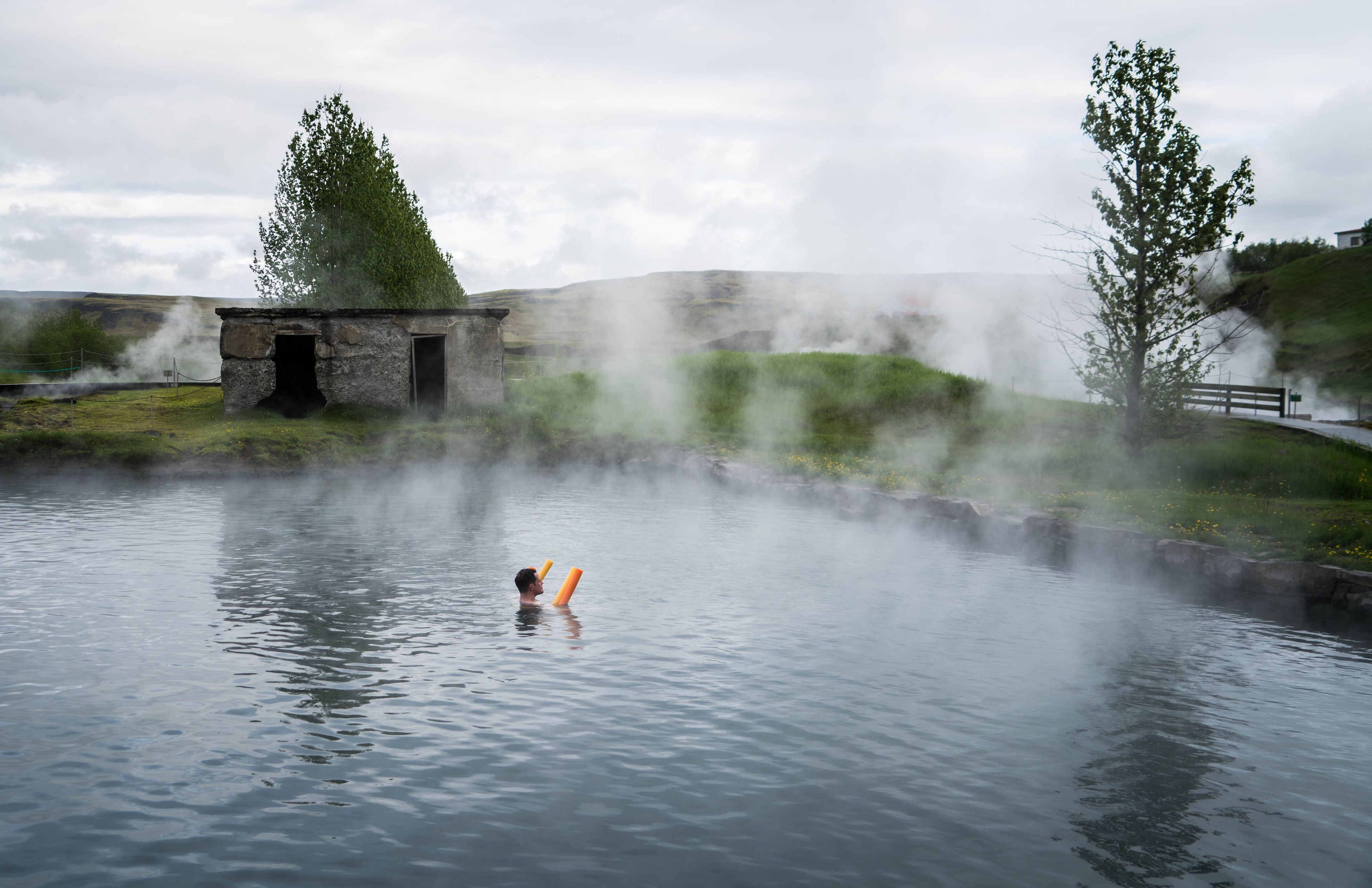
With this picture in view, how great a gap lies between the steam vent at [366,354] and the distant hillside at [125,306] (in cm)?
8648

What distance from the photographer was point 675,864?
5.82 m

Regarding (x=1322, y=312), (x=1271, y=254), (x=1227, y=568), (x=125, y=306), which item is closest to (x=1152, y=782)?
(x=1227, y=568)

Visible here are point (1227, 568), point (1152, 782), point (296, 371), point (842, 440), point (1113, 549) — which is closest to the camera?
point (1152, 782)

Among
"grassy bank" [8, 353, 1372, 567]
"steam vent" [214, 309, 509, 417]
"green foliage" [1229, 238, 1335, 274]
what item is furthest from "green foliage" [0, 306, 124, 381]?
"green foliage" [1229, 238, 1335, 274]

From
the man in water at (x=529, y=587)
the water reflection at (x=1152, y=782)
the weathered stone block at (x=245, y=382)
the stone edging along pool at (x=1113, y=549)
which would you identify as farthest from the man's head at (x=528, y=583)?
the weathered stone block at (x=245, y=382)

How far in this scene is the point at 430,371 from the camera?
111 ft

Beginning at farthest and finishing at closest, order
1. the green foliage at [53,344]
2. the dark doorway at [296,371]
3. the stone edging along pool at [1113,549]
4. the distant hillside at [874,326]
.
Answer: the green foliage at [53,344], the distant hillside at [874,326], the dark doorway at [296,371], the stone edging along pool at [1113,549]

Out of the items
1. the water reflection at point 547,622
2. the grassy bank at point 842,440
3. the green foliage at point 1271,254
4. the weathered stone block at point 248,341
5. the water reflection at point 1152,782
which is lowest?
the water reflection at point 1152,782

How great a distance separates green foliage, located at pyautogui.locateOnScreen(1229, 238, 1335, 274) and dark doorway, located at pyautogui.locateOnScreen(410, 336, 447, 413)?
6345 centimetres

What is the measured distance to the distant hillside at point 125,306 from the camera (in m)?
128

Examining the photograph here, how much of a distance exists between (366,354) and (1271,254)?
3084 inches

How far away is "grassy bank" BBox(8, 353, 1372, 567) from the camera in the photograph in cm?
1738

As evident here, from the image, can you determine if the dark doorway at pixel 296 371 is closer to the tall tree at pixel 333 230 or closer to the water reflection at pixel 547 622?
the tall tree at pixel 333 230

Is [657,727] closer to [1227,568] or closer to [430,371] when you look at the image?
[1227,568]
